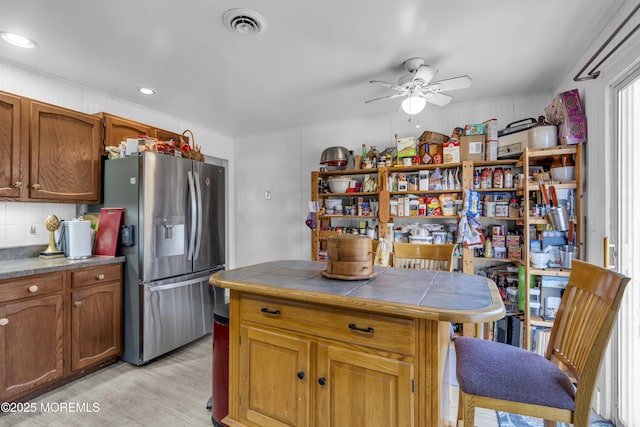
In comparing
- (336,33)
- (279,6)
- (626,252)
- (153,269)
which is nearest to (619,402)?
(626,252)

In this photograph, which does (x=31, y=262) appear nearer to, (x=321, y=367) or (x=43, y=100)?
(x=43, y=100)

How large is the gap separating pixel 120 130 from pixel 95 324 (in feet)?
5.89

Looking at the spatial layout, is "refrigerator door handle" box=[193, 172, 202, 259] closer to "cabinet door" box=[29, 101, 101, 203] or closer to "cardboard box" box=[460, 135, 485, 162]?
"cabinet door" box=[29, 101, 101, 203]

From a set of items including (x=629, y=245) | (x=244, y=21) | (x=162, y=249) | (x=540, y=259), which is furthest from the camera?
(x=162, y=249)

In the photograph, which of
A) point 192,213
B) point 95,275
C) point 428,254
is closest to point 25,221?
point 95,275

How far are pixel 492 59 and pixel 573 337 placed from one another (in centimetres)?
209

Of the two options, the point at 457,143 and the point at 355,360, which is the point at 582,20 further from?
the point at 355,360

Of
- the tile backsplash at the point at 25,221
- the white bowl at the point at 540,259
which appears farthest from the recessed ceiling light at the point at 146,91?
the white bowl at the point at 540,259

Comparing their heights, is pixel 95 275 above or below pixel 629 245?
below

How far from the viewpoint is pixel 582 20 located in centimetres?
190

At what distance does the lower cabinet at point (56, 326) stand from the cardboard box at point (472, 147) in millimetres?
3447

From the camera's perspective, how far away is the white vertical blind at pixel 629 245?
5.72 feet

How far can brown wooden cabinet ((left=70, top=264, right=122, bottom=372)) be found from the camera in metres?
2.31

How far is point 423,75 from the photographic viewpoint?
7.47 ft
